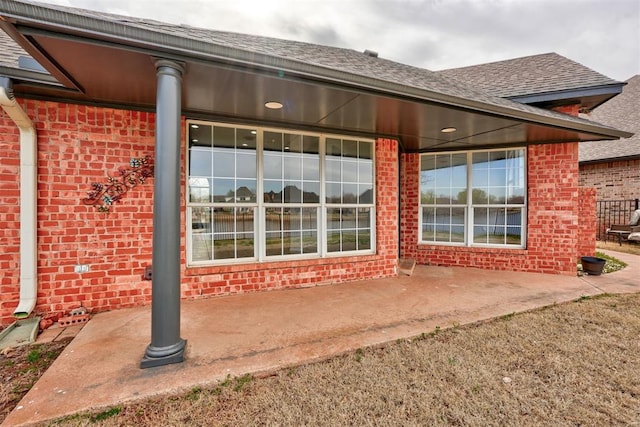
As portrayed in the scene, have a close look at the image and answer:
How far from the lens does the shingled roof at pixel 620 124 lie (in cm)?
1056

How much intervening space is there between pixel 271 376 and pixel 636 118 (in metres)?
18.0

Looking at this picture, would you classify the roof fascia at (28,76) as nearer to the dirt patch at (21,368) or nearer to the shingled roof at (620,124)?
the dirt patch at (21,368)

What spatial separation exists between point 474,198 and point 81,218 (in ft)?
23.1

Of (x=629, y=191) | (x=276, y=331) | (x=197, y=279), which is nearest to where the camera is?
(x=276, y=331)

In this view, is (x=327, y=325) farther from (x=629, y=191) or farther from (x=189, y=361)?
(x=629, y=191)

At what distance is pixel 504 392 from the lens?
6.99 feet

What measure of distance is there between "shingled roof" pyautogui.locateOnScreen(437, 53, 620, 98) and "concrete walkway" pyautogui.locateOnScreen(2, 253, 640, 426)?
3731mm

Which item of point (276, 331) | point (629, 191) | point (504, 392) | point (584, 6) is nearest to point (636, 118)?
point (629, 191)

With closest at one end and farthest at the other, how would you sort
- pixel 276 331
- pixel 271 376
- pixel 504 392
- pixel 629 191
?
pixel 504 392 → pixel 271 376 → pixel 276 331 → pixel 629 191

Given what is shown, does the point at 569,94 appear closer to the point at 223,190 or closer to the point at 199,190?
the point at 223,190

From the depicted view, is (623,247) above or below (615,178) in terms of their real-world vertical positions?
below

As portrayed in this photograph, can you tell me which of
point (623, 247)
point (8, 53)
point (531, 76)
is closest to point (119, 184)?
point (8, 53)

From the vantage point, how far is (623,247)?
29.6 ft

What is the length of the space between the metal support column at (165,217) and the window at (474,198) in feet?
18.4
